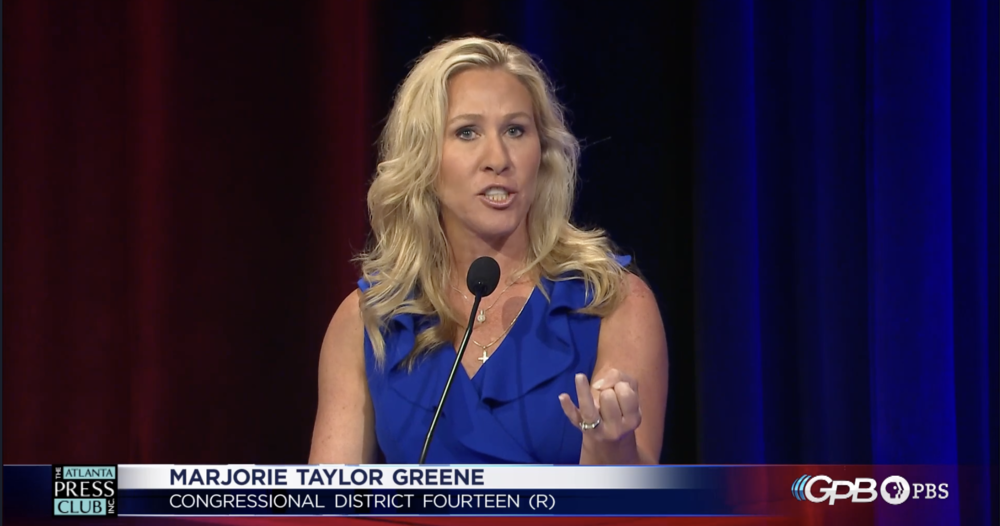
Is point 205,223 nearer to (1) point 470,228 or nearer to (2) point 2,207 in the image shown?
(2) point 2,207

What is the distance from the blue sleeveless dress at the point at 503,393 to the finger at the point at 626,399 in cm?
39

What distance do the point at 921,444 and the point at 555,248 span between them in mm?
753

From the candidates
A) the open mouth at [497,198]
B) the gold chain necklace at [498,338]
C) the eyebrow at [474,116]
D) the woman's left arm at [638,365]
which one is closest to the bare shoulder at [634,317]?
the woman's left arm at [638,365]

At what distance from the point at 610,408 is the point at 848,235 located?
0.93 metres

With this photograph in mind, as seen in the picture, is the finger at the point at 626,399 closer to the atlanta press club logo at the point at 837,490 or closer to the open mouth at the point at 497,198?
the atlanta press club logo at the point at 837,490

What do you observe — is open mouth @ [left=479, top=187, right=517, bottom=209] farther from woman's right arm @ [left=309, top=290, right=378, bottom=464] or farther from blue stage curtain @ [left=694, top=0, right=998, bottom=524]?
blue stage curtain @ [left=694, top=0, right=998, bottom=524]

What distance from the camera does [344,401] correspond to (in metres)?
1.92

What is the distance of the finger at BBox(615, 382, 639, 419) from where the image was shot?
1.35 m

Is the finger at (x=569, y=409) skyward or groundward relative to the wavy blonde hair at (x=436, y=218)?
groundward

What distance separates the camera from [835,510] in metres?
1.70

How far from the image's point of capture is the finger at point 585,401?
4.42ft

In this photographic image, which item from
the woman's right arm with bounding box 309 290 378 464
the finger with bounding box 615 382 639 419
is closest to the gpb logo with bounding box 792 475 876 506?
the finger with bounding box 615 382 639 419

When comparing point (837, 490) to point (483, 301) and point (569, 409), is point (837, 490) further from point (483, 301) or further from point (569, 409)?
point (483, 301)

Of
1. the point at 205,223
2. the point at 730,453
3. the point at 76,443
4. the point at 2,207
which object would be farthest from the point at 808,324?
the point at 2,207
